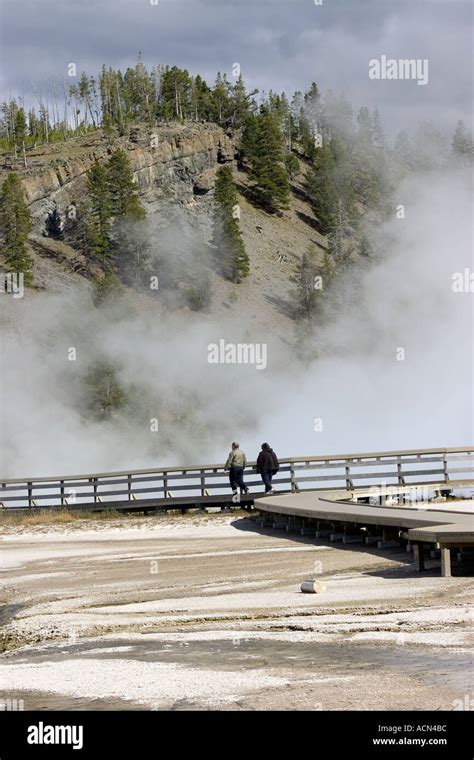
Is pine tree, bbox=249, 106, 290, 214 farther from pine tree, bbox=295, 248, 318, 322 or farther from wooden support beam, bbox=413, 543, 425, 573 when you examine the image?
wooden support beam, bbox=413, 543, 425, 573

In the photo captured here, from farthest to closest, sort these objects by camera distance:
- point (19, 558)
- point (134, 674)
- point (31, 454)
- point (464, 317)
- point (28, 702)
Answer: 1. point (464, 317)
2. point (31, 454)
3. point (19, 558)
4. point (134, 674)
5. point (28, 702)

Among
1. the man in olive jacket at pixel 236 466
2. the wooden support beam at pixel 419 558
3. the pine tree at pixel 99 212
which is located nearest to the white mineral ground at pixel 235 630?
the wooden support beam at pixel 419 558

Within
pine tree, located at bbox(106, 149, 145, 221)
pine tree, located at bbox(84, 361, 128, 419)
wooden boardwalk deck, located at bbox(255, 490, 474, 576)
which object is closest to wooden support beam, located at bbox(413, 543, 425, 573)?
wooden boardwalk deck, located at bbox(255, 490, 474, 576)

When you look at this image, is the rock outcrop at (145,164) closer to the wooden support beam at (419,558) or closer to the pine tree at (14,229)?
the pine tree at (14,229)

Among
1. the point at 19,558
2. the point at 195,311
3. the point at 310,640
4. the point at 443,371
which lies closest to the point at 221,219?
the point at 195,311

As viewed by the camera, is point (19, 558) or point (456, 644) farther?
point (19, 558)

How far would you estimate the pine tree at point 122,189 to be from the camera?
9519cm

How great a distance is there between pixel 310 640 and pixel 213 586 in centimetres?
489

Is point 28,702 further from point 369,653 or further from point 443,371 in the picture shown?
point 443,371

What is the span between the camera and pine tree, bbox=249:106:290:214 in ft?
380

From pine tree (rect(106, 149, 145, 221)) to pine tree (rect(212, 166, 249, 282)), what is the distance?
6.56m

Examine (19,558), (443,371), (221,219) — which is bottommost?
(19,558)

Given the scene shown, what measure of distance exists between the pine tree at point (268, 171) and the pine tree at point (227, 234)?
14728 millimetres

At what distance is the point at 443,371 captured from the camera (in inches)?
4281
